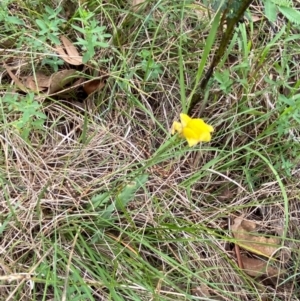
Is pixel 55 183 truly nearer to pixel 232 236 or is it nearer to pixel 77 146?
pixel 77 146

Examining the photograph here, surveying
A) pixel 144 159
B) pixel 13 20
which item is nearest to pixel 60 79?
pixel 13 20

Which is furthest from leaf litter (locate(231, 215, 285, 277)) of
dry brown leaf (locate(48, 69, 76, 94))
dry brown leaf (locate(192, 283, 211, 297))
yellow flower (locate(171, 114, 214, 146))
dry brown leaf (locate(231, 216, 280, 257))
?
dry brown leaf (locate(48, 69, 76, 94))

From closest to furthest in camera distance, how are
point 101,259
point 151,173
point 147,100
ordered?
point 101,259
point 151,173
point 147,100

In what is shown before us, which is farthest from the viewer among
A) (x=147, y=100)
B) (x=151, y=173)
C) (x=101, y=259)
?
(x=147, y=100)

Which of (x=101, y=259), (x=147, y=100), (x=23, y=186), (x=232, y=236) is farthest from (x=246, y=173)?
(x=23, y=186)

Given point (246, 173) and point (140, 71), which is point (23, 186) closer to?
point (140, 71)

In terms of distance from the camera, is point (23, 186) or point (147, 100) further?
point (147, 100)

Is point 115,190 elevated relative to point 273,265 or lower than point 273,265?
elevated

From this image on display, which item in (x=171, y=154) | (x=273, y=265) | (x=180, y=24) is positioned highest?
(x=180, y=24)
